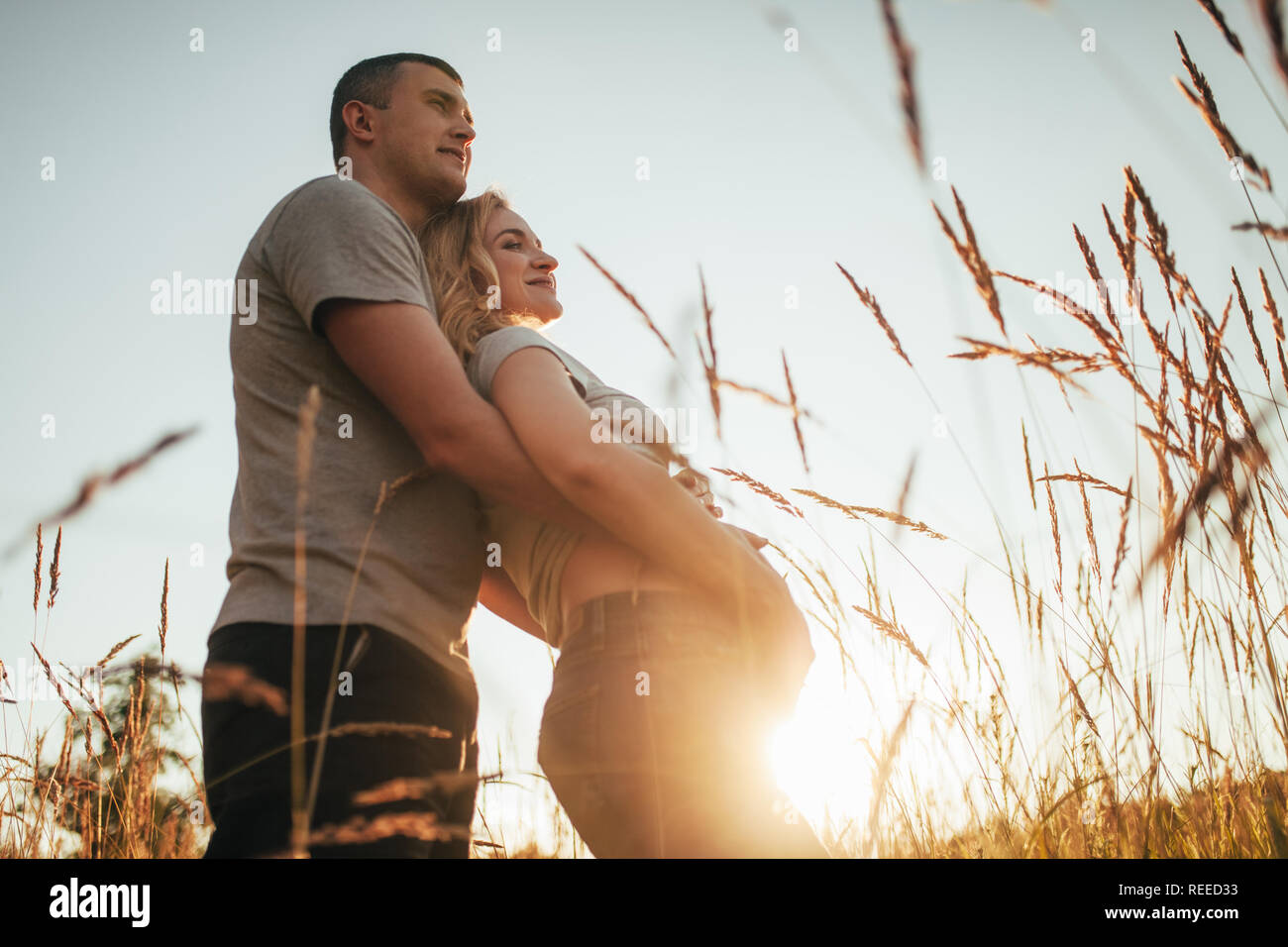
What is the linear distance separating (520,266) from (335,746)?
1.46 m

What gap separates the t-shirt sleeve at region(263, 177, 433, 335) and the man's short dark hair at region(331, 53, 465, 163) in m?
0.70

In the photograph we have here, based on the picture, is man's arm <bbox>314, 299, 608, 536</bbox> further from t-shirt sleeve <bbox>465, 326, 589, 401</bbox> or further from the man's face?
the man's face

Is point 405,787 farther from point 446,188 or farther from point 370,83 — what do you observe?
point 370,83

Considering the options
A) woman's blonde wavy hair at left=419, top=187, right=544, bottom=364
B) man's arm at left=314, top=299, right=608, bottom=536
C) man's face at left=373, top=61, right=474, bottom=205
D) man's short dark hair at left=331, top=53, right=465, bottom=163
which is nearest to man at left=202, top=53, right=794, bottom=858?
man's arm at left=314, top=299, right=608, bottom=536

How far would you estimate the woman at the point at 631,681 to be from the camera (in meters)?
1.21

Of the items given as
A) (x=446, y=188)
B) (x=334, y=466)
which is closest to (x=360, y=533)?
(x=334, y=466)

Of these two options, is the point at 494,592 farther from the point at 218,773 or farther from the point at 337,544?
the point at 218,773

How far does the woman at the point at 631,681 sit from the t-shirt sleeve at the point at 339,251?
0.22m

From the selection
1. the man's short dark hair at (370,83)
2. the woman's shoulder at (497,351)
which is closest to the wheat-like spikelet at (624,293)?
the woman's shoulder at (497,351)

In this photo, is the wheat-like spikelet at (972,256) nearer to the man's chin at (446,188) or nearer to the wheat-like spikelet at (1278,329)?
the wheat-like spikelet at (1278,329)

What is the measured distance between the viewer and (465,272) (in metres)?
2.12

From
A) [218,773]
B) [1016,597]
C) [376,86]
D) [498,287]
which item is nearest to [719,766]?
[218,773]

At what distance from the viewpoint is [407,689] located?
130 centimetres
